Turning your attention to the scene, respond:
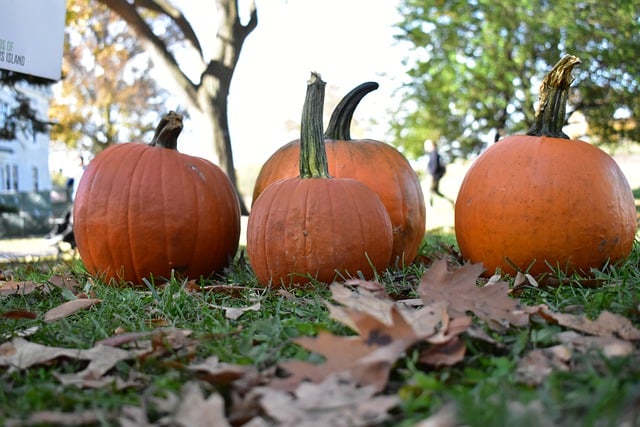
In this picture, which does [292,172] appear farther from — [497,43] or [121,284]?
[497,43]

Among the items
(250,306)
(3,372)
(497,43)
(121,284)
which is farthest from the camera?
(497,43)

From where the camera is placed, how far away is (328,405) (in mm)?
1185

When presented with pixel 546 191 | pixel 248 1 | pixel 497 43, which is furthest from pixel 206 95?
pixel 546 191

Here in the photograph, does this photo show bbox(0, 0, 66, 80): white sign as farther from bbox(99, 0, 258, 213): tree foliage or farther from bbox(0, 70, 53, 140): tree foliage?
bbox(99, 0, 258, 213): tree foliage

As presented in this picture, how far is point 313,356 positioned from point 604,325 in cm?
78

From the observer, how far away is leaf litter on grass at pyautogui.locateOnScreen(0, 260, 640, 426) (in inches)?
47.2

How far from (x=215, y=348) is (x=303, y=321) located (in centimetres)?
42

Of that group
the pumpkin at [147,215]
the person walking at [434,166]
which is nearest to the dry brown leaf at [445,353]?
the pumpkin at [147,215]

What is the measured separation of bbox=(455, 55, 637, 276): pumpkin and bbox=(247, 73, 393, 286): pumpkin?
0.52 metres

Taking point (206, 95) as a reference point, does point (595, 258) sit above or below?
below

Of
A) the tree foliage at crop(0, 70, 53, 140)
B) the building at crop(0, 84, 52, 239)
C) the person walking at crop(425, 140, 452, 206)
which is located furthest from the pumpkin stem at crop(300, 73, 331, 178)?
the person walking at crop(425, 140, 452, 206)

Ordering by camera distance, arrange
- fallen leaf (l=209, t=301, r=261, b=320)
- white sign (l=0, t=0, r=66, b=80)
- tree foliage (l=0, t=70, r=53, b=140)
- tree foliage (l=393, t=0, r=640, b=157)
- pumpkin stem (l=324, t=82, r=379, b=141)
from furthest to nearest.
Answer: tree foliage (l=393, t=0, r=640, b=157)
tree foliage (l=0, t=70, r=53, b=140)
white sign (l=0, t=0, r=66, b=80)
pumpkin stem (l=324, t=82, r=379, b=141)
fallen leaf (l=209, t=301, r=261, b=320)

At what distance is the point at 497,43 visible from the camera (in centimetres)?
1378

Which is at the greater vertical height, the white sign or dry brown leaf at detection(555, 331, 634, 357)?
the white sign
